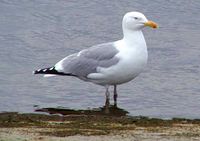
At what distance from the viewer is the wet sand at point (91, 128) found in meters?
7.68

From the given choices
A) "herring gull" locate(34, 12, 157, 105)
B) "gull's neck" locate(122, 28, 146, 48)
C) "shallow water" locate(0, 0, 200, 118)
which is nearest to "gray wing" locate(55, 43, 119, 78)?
"herring gull" locate(34, 12, 157, 105)

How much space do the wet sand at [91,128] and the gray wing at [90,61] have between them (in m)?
1.05

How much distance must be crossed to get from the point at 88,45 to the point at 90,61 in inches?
101

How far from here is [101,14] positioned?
15.8m

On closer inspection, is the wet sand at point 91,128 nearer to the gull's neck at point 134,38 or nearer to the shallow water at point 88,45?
the shallow water at point 88,45

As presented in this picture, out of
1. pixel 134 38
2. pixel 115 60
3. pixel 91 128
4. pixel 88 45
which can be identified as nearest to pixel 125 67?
pixel 115 60

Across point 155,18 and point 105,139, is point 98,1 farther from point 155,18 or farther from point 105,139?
point 105,139

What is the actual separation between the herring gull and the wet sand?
0.88m

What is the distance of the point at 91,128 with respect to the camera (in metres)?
8.53

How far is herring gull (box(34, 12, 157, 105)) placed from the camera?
11.0 meters

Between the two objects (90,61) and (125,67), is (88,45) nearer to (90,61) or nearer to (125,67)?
(90,61)

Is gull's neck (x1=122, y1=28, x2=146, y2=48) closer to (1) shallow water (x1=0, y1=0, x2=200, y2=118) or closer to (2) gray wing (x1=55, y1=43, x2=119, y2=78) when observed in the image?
(2) gray wing (x1=55, y1=43, x2=119, y2=78)

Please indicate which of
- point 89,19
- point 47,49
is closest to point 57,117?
point 47,49

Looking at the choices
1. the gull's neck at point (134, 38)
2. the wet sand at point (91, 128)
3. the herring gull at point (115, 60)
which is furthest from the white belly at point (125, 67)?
the wet sand at point (91, 128)
